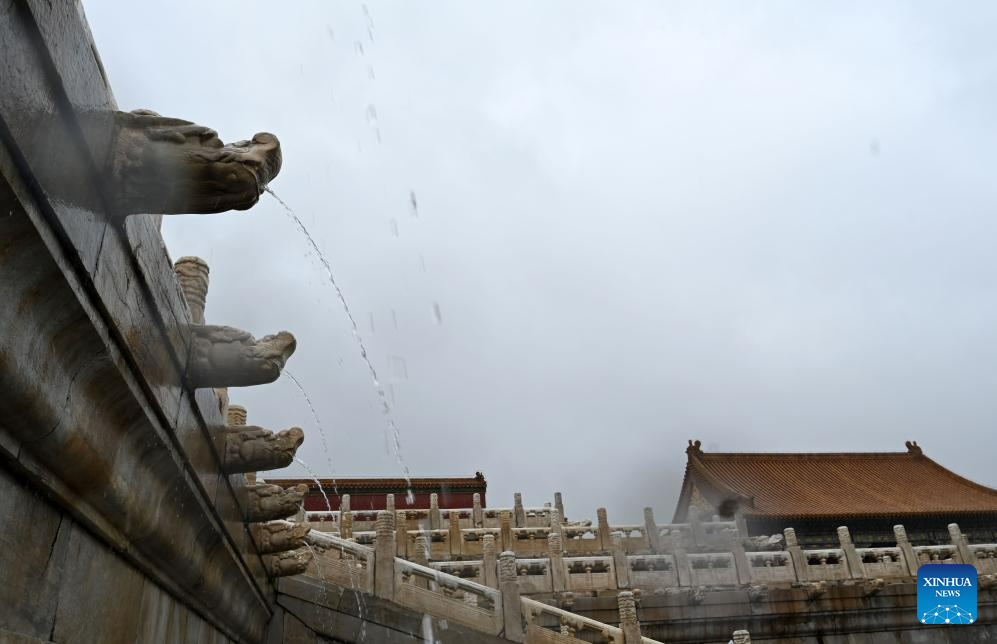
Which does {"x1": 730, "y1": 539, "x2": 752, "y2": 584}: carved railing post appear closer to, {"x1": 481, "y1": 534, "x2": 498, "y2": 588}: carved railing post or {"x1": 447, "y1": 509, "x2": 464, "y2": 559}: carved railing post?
{"x1": 447, "y1": 509, "x2": 464, "y2": 559}: carved railing post

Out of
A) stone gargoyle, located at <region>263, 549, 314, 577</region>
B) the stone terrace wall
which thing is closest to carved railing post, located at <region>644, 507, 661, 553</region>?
stone gargoyle, located at <region>263, 549, 314, 577</region>

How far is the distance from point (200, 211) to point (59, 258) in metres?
0.60

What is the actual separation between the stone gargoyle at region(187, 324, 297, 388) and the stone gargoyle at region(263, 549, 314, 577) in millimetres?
4565

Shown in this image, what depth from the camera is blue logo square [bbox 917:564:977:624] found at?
17266 millimetres

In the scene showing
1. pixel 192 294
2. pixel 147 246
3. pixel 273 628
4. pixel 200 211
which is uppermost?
pixel 192 294

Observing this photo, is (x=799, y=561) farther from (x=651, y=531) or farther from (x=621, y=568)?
(x=621, y=568)

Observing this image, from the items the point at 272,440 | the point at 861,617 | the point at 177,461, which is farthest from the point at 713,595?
the point at 177,461

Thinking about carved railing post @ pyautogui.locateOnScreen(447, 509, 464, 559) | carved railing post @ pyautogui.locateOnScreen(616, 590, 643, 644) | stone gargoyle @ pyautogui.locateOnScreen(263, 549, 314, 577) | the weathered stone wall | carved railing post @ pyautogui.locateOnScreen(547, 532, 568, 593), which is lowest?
the weathered stone wall

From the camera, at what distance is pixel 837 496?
92.5ft

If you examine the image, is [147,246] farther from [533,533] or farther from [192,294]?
[533,533]

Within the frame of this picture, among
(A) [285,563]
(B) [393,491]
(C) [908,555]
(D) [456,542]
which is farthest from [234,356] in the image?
(B) [393,491]

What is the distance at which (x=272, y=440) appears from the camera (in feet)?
18.3

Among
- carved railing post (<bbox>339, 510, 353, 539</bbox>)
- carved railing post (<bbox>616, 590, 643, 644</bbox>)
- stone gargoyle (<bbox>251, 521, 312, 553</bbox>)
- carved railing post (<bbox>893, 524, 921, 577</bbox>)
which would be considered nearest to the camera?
stone gargoyle (<bbox>251, 521, 312, 553</bbox>)

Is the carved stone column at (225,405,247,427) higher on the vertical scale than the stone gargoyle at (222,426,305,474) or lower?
higher
